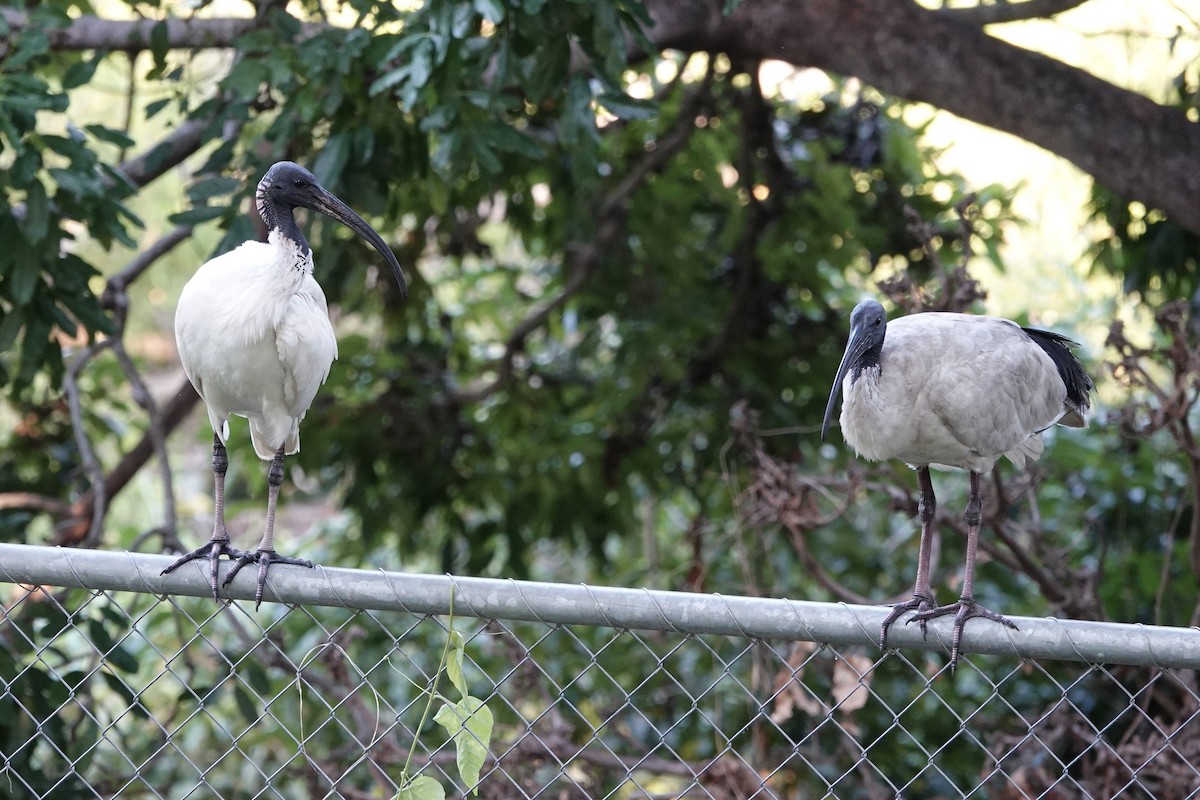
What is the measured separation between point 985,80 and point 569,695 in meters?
3.21

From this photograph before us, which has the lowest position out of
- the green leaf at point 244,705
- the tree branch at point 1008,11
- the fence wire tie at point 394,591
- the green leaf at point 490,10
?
the green leaf at point 244,705

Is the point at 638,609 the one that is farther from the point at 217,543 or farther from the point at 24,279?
the point at 24,279

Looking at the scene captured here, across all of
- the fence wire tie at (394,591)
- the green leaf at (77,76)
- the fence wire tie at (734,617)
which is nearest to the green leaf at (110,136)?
the green leaf at (77,76)

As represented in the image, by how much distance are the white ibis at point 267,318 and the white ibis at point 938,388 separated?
1.16m

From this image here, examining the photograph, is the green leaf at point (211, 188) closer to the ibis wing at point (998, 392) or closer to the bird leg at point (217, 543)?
the bird leg at point (217, 543)

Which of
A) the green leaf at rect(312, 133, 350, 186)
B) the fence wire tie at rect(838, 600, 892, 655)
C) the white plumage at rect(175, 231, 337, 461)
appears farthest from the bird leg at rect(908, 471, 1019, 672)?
the green leaf at rect(312, 133, 350, 186)

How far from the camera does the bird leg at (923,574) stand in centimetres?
211

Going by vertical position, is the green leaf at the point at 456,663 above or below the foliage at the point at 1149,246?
above

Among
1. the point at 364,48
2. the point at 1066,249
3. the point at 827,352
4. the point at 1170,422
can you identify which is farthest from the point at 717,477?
the point at 1066,249

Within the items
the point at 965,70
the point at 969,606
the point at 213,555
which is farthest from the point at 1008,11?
the point at 213,555

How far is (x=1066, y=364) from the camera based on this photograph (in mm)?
3367

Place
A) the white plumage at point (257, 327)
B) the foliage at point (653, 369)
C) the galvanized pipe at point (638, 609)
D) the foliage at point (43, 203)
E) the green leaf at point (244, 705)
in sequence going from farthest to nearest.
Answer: the foliage at point (653, 369), the green leaf at point (244, 705), the foliage at point (43, 203), the white plumage at point (257, 327), the galvanized pipe at point (638, 609)

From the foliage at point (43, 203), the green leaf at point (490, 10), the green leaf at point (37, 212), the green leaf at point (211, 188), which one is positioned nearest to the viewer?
the green leaf at point (490, 10)

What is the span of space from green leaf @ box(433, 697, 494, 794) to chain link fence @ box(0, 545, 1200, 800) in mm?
27
